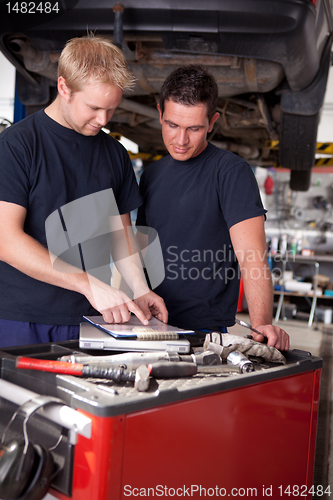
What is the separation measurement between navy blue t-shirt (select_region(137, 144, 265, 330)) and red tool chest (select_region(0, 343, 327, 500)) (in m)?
0.44

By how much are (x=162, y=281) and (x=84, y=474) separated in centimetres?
83

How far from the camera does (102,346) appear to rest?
2.88 ft

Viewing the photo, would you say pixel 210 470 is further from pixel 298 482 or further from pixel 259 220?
pixel 259 220

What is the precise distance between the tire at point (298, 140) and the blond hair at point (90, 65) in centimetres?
169

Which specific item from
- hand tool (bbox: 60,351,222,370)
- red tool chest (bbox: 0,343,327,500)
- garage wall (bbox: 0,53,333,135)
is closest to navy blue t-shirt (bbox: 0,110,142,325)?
red tool chest (bbox: 0,343,327,500)

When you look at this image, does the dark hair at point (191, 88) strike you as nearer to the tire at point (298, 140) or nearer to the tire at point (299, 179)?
the tire at point (298, 140)

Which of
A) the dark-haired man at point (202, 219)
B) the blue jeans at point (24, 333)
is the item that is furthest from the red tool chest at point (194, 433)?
the dark-haired man at point (202, 219)

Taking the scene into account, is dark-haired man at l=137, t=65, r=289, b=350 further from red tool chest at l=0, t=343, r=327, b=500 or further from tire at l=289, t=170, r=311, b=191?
tire at l=289, t=170, r=311, b=191

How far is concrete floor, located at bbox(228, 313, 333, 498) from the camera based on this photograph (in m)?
2.11

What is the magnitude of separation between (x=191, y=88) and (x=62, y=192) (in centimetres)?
48

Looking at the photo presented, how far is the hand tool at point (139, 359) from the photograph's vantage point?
0.75 m

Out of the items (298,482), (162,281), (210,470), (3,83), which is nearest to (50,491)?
(210,470)

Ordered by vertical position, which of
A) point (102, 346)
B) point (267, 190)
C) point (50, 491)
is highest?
point (267, 190)

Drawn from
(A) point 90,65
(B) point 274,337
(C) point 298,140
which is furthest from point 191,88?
(C) point 298,140
